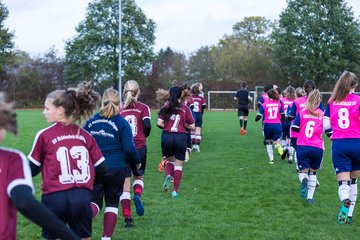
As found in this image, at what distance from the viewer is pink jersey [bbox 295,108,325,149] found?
323 inches

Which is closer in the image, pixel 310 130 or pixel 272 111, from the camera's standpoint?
pixel 310 130

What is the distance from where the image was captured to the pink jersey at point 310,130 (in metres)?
8.20

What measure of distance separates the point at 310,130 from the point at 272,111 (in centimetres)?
429

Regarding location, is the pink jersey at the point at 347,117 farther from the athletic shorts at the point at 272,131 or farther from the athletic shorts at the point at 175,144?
the athletic shorts at the point at 272,131

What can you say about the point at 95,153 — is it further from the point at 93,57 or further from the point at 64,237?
the point at 93,57

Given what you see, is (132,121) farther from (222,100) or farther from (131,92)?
(222,100)

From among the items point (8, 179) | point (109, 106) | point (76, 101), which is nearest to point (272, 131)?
point (109, 106)

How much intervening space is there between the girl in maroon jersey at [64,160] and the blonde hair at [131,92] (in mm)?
3068

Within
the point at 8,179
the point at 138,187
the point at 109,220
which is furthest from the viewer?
the point at 138,187

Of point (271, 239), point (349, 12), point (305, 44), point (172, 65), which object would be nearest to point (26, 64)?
point (172, 65)

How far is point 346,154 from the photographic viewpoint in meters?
6.83

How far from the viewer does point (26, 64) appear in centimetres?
4834

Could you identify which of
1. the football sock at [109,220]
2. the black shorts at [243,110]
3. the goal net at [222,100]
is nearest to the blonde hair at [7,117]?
the football sock at [109,220]

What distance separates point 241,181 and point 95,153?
6437 mm
